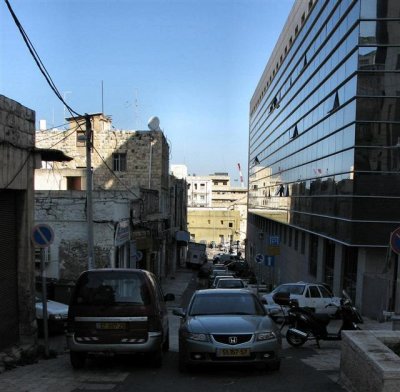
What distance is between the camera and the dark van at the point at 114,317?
27.3 ft

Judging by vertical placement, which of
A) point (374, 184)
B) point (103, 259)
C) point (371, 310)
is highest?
point (374, 184)

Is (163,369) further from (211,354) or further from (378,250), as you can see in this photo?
(378,250)

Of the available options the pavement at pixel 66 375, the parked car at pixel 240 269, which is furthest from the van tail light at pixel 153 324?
the parked car at pixel 240 269

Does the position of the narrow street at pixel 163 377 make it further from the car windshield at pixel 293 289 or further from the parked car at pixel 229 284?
the parked car at pixel 229 284

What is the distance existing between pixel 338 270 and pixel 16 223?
19.4 meters

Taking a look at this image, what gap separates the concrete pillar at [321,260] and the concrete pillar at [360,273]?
6779mm

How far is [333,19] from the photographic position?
2672 cm

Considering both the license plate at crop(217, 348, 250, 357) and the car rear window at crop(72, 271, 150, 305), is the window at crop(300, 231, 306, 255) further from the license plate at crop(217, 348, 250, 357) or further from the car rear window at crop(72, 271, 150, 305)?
the license plate at crop(217, 348, 250, 357)

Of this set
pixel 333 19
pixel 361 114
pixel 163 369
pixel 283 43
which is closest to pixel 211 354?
pixel 163 369

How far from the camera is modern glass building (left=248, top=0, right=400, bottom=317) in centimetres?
2194

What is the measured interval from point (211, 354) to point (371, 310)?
1532 centimetres

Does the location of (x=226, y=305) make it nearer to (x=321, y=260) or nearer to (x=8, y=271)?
(x=8, y=271)

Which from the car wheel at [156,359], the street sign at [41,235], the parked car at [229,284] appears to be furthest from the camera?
the parked car at [229,284]

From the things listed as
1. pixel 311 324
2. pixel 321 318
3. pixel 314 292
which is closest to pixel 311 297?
pixel 314 292
